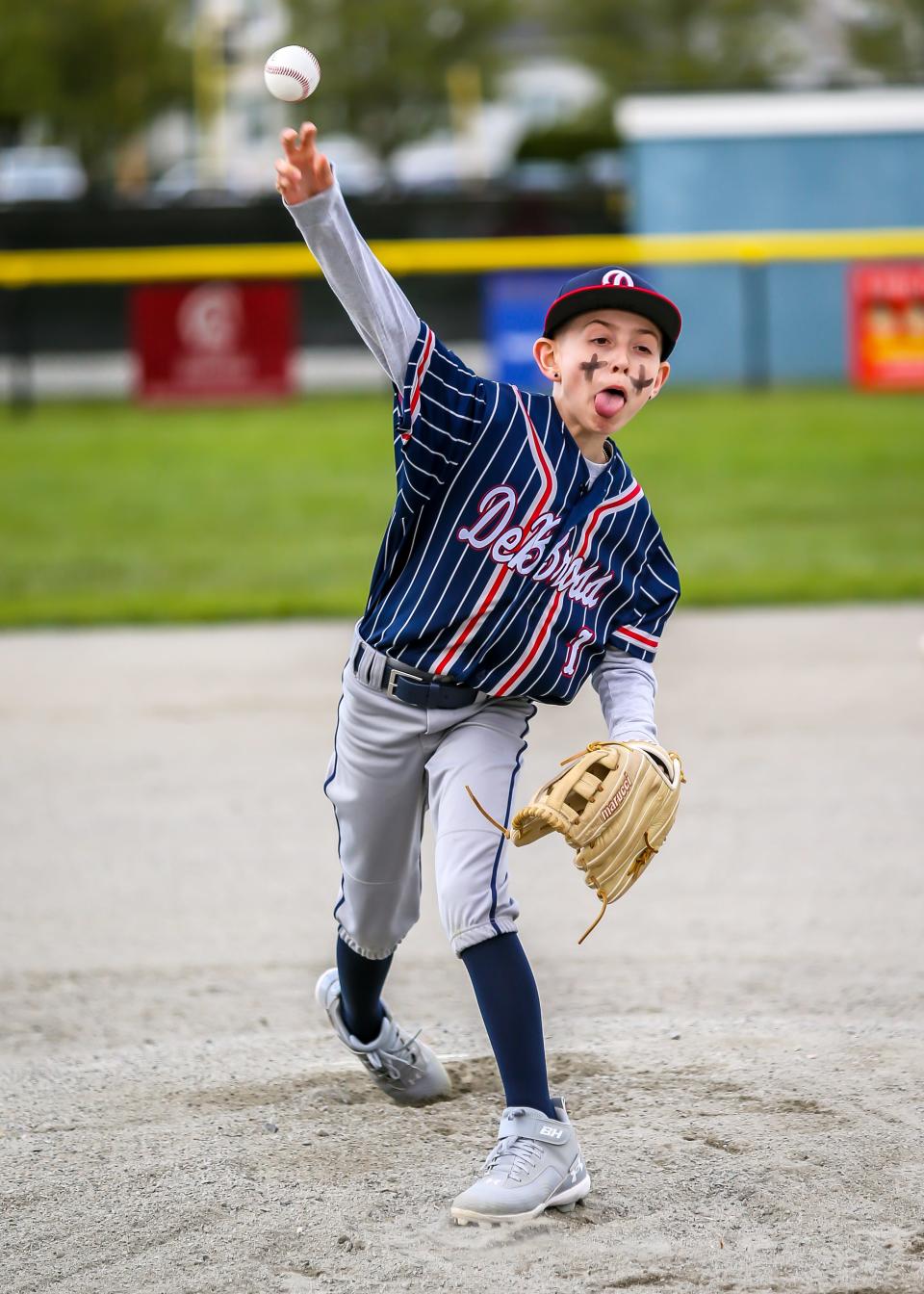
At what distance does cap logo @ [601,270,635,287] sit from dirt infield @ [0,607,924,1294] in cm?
157

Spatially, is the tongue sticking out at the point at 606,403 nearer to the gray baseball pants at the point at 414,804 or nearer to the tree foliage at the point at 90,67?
the gray baseball pants at the point at 414,804

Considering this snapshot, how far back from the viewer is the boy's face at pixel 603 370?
322 cm

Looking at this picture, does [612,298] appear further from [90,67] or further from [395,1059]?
[90,67]

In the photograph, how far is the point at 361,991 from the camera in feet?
11.7

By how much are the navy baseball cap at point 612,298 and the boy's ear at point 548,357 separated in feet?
0.19

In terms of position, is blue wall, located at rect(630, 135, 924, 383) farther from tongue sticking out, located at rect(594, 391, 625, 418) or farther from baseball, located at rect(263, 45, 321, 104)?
baseball, located at rect(263, 45, 321, 104)

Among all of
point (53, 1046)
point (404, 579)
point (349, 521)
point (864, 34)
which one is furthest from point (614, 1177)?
point (864, 34)

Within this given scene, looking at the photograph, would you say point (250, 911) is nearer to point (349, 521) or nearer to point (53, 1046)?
point (53, 1046)

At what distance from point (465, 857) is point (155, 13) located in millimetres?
35673

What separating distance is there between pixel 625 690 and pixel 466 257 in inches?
583

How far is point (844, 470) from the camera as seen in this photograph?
1292cm

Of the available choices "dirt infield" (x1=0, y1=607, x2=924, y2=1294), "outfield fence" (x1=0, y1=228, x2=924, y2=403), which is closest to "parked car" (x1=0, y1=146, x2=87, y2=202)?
"outfield fence" (x1=0, y1=228, x2=924, y2=403)

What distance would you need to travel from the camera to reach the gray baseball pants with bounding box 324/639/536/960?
3.18 m

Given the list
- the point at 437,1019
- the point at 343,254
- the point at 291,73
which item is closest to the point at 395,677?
the point at 343,254
